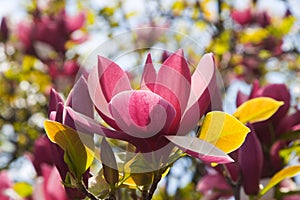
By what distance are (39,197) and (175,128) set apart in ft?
1.40

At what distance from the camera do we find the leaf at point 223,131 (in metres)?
0.76

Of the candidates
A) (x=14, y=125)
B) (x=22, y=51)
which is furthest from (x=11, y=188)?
(x=22, y=51)

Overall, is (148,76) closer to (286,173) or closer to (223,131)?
(223,131)

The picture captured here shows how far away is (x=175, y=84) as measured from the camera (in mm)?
762

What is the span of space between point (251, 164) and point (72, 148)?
0.42 m

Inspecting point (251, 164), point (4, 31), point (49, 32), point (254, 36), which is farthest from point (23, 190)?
point (254, 36)

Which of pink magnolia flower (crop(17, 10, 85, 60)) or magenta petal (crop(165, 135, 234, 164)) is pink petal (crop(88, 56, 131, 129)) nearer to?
magenta petal (crop(165, 135, 234, 164))

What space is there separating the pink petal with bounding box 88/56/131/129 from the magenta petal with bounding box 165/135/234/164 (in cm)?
9

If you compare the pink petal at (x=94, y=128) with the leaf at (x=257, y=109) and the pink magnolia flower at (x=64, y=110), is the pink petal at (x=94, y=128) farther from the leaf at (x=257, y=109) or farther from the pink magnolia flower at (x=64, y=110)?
the leaf at (x=257, y=109)

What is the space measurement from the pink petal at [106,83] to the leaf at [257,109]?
1.13ft

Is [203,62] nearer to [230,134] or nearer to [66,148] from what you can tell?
[230,134]

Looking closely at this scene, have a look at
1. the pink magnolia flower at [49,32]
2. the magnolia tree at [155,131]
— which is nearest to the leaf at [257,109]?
the magnolia tree at [155,131]

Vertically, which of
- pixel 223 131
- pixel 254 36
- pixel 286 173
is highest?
pixel 223 131

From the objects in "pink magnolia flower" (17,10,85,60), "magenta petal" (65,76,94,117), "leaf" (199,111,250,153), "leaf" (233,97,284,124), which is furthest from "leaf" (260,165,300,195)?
"pink magnolia flower" (17,10,85,60)
